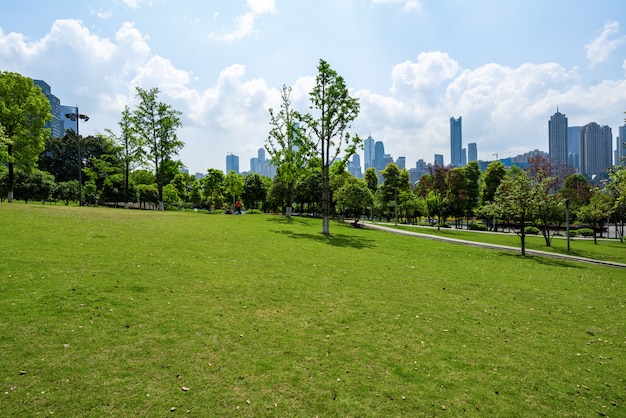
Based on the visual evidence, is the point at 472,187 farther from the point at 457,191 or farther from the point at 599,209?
the point at 599,209

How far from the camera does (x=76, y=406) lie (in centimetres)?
467

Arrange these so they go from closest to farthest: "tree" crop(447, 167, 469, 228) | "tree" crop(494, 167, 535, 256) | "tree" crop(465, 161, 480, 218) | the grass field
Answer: the grass field, "tree" crop(494, 167, 535, 256), "tree" crop(447, 167, 469, 228), "tree" crop(465, 161, 480, 218)

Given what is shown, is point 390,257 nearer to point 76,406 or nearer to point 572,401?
point 572,401

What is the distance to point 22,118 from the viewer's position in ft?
103

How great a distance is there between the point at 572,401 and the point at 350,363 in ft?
13.3

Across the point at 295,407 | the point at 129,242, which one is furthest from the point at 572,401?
the point at 129,242

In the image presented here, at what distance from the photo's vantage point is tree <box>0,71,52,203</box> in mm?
30438

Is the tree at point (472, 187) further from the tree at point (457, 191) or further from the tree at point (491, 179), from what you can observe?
the tree at point (491, 179)

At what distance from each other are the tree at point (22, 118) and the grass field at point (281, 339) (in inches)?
932

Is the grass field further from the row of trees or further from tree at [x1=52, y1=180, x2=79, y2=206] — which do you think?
tree at [x1=52, y1=180, x2=79, y2=206]

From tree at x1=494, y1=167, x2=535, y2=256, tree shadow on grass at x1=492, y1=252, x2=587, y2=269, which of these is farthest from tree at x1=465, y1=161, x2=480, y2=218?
tree shadow on grass at x1=492, y1=252, x2=587, y2=269

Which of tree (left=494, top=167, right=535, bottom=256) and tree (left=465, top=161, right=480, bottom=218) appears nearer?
tree (left=494, top=167, right=535, bottom=256)

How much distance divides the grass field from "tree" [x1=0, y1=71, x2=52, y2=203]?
23669 mm

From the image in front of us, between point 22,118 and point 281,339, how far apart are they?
38.7m
